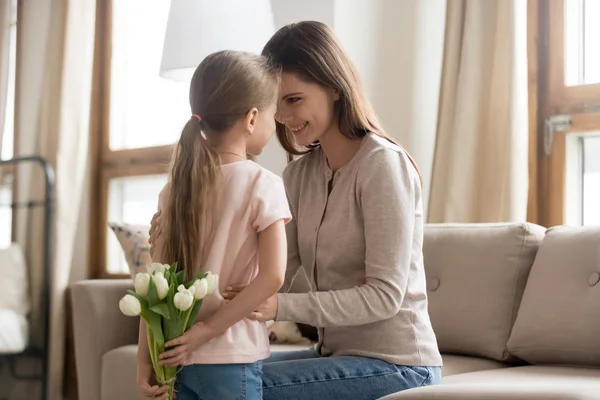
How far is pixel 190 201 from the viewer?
151 cm

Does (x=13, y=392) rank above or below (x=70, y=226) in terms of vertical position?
below

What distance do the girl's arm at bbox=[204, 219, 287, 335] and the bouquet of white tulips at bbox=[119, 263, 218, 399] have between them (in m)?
0.04

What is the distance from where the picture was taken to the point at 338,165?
71.8 inches

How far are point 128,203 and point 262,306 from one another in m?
3.44

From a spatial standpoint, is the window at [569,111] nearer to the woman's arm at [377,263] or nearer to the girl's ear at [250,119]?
the woman's arm at [377,263]

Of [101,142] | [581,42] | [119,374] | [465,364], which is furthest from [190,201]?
[101,142]

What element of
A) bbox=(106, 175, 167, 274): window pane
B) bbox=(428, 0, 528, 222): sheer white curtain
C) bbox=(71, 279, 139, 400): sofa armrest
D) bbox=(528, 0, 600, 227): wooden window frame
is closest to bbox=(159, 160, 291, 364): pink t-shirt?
bbox=(71, 279, 139, 400): sofa armrest

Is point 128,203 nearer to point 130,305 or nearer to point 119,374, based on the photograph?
point 119,374

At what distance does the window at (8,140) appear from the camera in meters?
5.09

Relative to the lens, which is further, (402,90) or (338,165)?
(402,90)

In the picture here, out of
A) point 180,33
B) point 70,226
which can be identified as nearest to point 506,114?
point 180,33

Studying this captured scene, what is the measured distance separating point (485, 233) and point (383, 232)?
850mm

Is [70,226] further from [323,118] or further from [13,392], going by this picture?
[323,118]

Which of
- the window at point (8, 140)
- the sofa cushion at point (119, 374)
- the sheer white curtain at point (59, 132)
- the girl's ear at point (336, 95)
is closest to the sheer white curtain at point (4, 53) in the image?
the window at point (8, 140)
